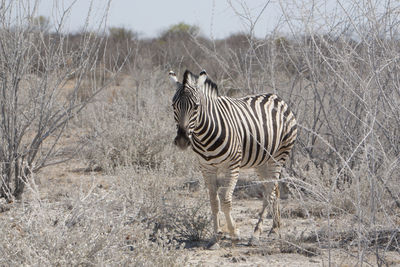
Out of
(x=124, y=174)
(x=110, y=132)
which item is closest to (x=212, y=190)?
(x=124, y=174)

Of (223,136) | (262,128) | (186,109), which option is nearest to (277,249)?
(223,136)

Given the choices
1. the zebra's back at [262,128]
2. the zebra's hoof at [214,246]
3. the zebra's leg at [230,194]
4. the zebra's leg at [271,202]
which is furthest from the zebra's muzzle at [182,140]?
the zebra's leg at [271,202]

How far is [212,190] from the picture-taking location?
5.18m

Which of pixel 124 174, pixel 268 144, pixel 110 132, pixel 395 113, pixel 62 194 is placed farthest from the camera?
pixel 110 132

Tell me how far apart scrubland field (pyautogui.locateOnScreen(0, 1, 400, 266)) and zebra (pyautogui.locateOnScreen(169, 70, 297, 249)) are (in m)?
0.26

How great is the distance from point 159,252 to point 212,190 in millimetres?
1380

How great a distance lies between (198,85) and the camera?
5.05 meters

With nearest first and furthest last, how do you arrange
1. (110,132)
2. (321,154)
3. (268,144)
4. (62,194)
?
(268,144)
(62,194)
(321,154)
(110,132)

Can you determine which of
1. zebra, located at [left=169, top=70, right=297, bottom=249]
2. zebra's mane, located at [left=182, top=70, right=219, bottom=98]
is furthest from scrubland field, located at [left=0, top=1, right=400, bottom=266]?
zebra's mane, located at [left=182, top=70, right=219, bottom=98]

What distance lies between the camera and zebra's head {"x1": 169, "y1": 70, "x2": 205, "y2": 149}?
471 centimetres

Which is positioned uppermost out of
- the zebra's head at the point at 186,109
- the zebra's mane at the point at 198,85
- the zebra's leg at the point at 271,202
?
the zebra's mane at the point at 198,85

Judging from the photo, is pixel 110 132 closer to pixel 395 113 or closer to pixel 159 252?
pixel 159 252

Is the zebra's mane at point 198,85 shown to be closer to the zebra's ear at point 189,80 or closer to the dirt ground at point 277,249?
the zebra's ear at point 189,80

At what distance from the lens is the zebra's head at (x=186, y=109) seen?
4.71m
